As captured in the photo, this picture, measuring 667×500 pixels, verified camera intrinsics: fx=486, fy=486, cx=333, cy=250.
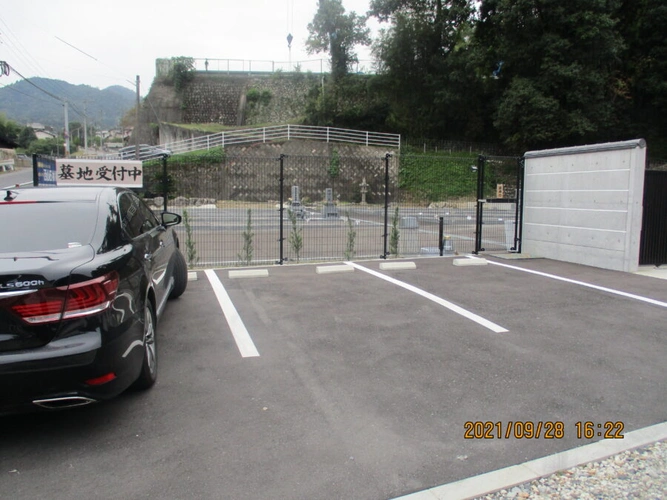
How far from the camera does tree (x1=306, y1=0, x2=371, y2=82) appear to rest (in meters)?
41.1

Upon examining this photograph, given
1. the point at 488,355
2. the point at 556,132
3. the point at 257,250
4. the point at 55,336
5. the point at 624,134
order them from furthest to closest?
the point at 624,134
the point at 556,132
the point at 257,250
the point at 488,355
the point at 55,336

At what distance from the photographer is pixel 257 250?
11773mm

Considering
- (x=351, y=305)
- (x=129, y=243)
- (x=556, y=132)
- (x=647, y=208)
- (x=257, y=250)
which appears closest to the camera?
(x=129, y=243)

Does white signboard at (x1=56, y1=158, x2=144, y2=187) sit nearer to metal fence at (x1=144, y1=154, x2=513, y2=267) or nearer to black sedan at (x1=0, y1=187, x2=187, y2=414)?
metal fence at (x1=144, y1=154, x2=513, y2=267)

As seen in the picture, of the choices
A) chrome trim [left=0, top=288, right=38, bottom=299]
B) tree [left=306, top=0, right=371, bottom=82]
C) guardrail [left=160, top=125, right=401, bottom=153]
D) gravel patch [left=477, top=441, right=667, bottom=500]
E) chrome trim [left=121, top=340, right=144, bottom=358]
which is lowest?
gravel patch [left=477, top=441, right=667, bottom=500]

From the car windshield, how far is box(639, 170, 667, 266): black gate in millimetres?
9071

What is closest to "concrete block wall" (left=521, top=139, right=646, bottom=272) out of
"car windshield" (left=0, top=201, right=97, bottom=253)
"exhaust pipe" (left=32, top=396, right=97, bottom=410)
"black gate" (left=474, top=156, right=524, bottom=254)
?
"black gate" (left=474, top=156, right=524, bottom=254)

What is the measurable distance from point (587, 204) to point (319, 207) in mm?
17109

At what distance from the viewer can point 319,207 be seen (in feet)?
83.2

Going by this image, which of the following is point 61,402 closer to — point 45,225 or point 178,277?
point 45,225

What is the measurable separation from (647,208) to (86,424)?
943 centimetres

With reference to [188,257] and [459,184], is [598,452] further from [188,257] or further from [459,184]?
[459,184]

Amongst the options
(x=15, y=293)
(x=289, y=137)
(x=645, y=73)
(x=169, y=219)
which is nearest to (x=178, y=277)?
(x=169, y=219)

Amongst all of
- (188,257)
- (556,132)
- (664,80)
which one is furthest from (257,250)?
(664,80)
